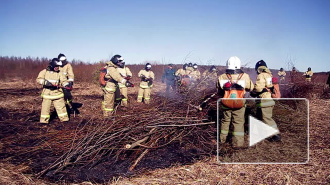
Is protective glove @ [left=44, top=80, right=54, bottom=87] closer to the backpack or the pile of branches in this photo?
the pile of branches

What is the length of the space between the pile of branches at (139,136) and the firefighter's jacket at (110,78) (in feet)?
6.38

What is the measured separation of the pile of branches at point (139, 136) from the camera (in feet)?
12.5

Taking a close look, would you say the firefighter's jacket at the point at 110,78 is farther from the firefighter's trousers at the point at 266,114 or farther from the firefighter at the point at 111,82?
the firefighter's trousers at the point at 266,114

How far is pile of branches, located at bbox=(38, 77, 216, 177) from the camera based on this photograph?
3816 millimetres

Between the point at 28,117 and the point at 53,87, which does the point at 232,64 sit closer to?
the point at 53,87

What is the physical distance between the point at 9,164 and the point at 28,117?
3.63m

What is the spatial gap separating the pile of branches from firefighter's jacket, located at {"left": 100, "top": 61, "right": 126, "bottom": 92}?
195 centimetres

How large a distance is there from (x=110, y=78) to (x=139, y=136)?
11.1ft

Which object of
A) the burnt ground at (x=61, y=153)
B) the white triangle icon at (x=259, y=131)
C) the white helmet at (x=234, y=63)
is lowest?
the burnt ground at (x=61, y=153)

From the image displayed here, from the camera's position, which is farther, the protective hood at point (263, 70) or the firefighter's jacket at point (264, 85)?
the protective hood at point (263, 70)

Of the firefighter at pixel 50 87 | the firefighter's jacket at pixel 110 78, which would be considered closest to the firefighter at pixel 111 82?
the firefighter's jacket at pixel 110 78
